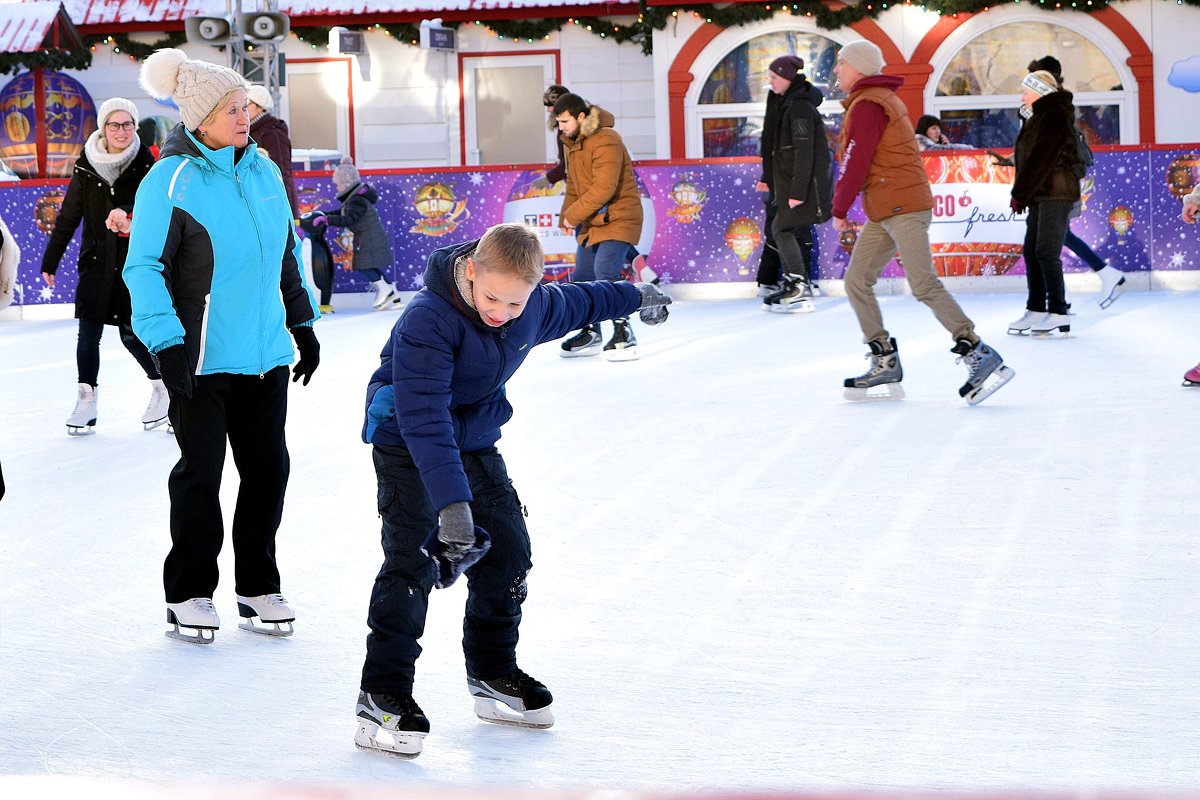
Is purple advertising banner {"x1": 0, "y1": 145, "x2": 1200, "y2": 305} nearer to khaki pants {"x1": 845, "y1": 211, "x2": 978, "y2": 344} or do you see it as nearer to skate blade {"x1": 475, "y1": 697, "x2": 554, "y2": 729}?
khaki pants {"x1": 845, "y1": 211, "x2": 978, "y2": 344}

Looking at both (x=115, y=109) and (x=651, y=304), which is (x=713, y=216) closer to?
(x=115, y=109)

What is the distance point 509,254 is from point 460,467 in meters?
0.35

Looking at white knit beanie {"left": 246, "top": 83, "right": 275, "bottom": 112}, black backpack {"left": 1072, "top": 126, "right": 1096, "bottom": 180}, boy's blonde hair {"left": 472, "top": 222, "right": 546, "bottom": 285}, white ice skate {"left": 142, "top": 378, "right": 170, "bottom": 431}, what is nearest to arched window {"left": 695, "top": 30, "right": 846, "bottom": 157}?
black backpack {"left": 1072, "top": 126, "right": 1096, "bottom": 180}

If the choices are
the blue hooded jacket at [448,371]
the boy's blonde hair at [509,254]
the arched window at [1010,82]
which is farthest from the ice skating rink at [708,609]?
the arched window at [1010,82]

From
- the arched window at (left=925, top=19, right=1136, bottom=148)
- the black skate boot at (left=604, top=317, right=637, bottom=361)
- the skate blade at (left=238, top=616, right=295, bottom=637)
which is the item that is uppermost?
the arched window at (left=925, top=19, right=1136, bottom=148)

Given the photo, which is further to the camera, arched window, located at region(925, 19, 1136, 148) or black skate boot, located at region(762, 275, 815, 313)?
arched window, located at region(925, 19, 1136, 148)

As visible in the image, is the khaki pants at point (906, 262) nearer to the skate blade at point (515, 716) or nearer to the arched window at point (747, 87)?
the skate blade at point (515, 716)

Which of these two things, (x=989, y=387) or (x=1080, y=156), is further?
(x=1080, y=156)

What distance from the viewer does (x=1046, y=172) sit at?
8.23 metres

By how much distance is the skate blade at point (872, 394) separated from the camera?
6.77 metres

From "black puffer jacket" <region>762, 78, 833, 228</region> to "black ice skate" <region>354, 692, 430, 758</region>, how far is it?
296 inches

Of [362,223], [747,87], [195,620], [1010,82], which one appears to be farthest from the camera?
[747,87]

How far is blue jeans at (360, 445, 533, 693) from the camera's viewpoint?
282 cm

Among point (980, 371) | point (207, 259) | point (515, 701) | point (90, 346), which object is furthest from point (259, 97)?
point (515, 701)
